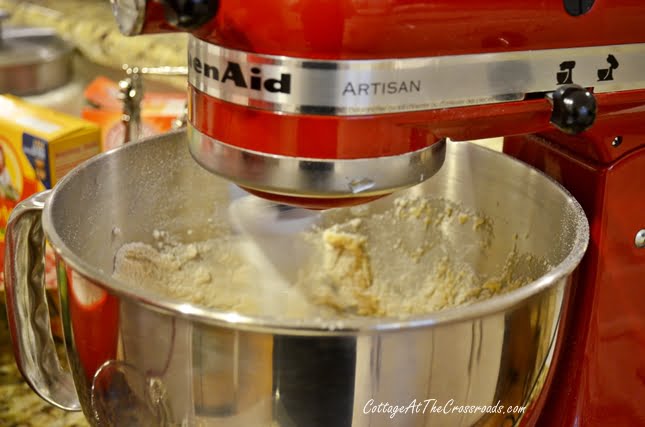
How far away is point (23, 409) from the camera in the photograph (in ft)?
2.67

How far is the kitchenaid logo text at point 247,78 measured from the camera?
49 centimetres

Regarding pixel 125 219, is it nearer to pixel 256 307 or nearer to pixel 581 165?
pixel 256 307

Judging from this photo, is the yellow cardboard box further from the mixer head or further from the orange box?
the mixer head

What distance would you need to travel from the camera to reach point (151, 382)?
540 mm

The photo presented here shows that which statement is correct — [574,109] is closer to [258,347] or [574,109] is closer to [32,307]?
[258,347]

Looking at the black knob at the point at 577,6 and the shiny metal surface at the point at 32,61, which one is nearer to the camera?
the black knob at the point at 577,6

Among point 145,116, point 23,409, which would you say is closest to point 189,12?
point 23,409

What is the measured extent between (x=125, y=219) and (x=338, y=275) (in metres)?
0.24

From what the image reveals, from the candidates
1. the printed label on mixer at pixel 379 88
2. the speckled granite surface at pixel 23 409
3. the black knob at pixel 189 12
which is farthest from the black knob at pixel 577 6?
the speckled granite surface at pixel 23 409

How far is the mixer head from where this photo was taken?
1.57 feet

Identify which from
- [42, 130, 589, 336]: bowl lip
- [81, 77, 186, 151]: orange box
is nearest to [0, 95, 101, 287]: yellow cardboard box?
[81, 77, 186, 151]: orange box

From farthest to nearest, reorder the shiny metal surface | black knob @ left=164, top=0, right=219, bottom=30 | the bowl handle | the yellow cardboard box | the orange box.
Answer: the shiny metal surface → the orange box → the yellow cardboard box → the bowl handle → black knob @ left=164, top=0, right=219, bottom=30

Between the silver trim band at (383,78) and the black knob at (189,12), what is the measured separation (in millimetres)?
34

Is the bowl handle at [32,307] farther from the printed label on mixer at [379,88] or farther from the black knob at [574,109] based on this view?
the black knob at [574,109]
